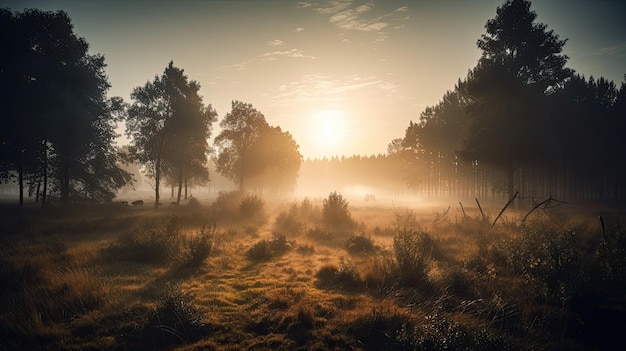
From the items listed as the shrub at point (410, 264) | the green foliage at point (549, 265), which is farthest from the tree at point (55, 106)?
the green foliage at point (549, 265)

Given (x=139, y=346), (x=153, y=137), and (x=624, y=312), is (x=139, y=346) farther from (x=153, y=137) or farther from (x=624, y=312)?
(x=153, y=137)

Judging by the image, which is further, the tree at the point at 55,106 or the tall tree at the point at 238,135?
the tall tree at the point at 238,135

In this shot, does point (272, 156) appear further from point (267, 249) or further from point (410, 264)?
point (410, 264)

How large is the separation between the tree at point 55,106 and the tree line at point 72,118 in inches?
2.0

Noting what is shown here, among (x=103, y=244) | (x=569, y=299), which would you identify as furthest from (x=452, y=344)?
(x=103, y=244)

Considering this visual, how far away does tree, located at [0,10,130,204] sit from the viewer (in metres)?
18.8

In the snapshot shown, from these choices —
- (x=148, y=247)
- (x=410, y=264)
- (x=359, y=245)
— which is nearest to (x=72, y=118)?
(x=148, y=247)

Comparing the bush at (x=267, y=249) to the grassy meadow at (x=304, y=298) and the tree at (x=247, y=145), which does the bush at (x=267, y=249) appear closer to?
the grassy meadow at (x=304, y=298)

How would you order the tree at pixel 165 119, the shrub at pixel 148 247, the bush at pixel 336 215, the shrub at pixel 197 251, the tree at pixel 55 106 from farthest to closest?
the tree at pixel 165 119, the bush at pixel 336 215, the tree at pixel 55 106, the shrub at pixel 148 247, the shrub at pixel 197 251

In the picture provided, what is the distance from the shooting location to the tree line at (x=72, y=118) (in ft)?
62.3

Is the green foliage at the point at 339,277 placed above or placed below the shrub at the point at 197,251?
below

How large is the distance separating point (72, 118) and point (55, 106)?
4.14 ft

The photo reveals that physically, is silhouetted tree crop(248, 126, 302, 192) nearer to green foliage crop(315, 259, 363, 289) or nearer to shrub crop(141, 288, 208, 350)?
green foliage crop(315, 259, 363, 289)

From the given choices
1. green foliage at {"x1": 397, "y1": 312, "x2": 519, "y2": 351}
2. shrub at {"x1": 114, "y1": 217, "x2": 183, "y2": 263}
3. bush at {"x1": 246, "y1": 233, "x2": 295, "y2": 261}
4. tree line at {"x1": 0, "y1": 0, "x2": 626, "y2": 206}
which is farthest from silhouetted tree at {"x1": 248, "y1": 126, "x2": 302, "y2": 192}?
green foliage at {"x1": 397, "y1": 312, "x2": 519, "y2": 351}
